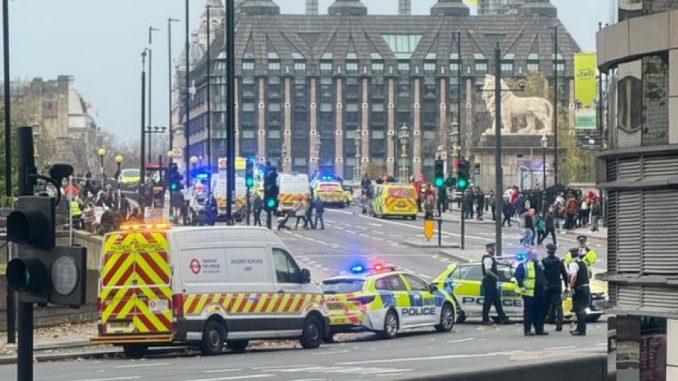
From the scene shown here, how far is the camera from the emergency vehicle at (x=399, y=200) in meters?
89.9

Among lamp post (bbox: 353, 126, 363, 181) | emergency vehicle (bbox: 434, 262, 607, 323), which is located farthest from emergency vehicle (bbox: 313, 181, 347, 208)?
lamp post (bbox: 353, 126, 363, 181)

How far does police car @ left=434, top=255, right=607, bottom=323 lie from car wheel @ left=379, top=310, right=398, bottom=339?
325 cm

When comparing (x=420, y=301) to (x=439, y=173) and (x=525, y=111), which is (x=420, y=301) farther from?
(x=525, y=111)

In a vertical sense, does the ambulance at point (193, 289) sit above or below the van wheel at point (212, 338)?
above

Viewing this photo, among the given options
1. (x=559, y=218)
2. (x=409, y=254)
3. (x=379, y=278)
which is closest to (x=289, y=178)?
(x=559, y=218)

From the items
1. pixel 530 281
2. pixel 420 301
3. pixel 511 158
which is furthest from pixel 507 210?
pixel 530 281

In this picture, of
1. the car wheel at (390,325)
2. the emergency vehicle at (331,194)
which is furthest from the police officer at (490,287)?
the emergency vehicle at (331,194)

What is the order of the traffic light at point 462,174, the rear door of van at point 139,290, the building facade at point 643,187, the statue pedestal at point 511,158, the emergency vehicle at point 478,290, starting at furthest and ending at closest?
the statue pedestal at point 511,158, the traffic light at point 462,174, the emergency vehicle at point 478,290, the rear door of van at point 139,290, the building facade at point 643,187

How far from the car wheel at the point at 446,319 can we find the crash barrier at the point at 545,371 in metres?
19.1

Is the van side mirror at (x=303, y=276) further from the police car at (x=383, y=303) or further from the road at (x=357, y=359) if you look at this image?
the police car at (x=383, y=303)

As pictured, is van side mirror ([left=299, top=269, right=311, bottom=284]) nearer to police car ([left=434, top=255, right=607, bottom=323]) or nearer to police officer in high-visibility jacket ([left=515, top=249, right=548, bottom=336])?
police officer in high-visibility jacket ([left=515, top=249, right=548, bottom=336])

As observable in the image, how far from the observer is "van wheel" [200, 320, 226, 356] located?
30234 millimetres

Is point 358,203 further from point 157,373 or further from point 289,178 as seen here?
point 157,373

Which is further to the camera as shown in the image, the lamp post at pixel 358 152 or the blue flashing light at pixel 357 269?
the lamp post at pixel 358 152
